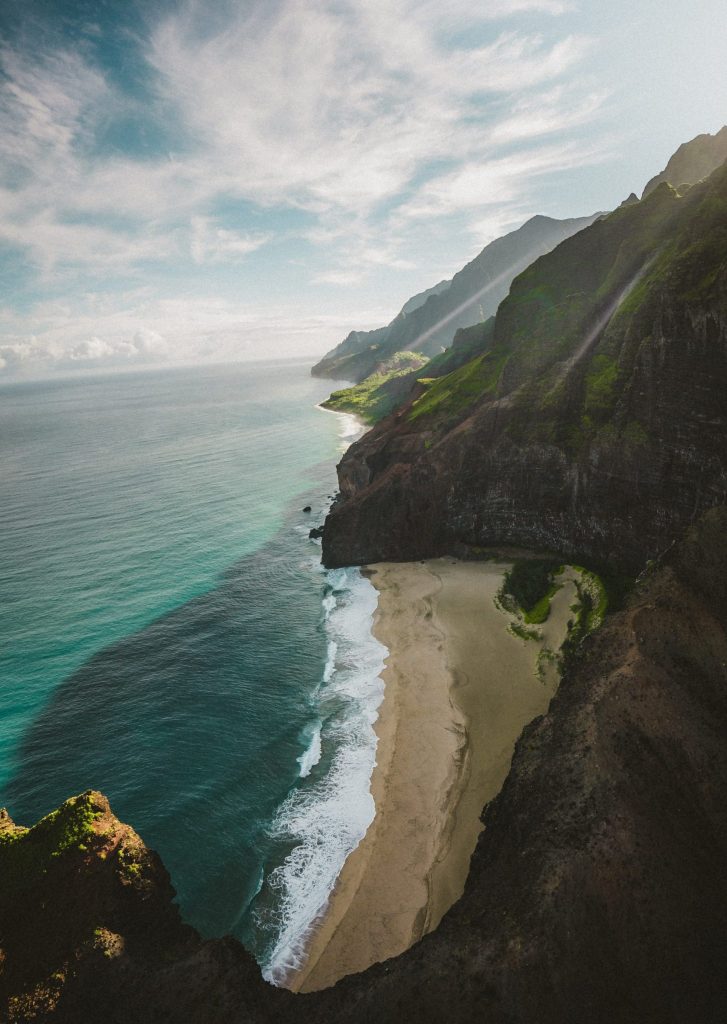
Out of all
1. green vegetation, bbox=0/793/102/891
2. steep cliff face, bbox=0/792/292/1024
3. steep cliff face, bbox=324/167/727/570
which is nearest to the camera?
steep cliff face, bbox=0/792/292/1024

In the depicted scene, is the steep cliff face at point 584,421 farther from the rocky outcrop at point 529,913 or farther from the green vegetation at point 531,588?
the rocky outcrop at point 529,913

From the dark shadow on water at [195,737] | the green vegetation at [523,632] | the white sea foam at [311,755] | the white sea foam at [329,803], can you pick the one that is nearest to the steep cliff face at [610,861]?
the white sea foam at [329,803]

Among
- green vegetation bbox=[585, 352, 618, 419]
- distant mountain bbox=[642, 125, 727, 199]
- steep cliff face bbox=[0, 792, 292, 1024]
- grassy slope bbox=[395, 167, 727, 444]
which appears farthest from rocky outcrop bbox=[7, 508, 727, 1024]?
distant mountain bbox=[642, 125, 727, 199]

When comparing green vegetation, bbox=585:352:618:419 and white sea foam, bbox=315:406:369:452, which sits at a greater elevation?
green vegetation, bbox=585:352:618:419

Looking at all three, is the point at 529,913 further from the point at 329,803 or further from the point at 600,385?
the point at 600,385

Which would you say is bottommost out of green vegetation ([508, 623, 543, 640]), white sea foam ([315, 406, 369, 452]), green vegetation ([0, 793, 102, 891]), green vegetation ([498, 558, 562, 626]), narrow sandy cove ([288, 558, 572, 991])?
narrow sandy cove ([288, 558, 572, 991])

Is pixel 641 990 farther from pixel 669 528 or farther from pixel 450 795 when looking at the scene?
A: pixel 669 528

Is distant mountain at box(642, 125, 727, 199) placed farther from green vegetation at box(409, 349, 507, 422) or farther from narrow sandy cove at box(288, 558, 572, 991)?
narrow sandy cove at box(288, 558, 572, 991)
